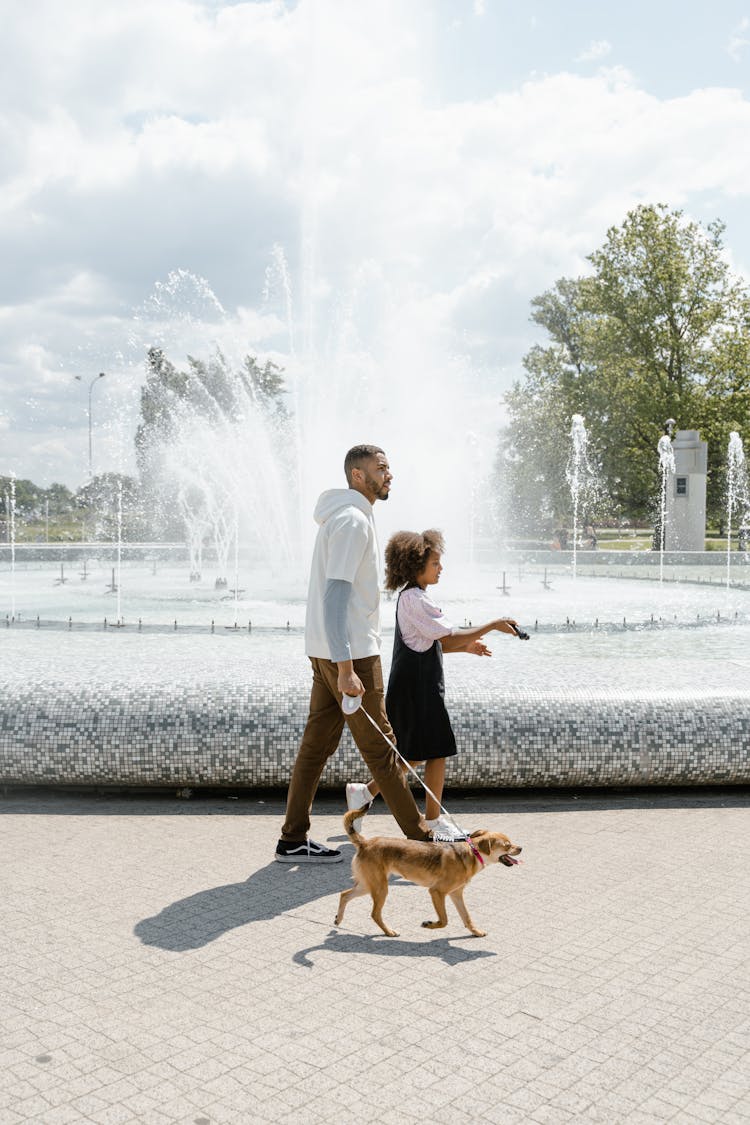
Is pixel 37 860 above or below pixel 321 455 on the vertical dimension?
below

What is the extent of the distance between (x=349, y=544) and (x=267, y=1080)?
1.86 metres

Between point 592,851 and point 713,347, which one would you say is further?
point 713,347

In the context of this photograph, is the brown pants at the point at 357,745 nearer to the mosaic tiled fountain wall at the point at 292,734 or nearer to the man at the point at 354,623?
the man at the point at 354,623

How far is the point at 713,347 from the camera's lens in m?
35.5

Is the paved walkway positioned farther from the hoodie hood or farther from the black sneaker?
the hoodie hood

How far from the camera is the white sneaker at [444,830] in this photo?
415 centimetres

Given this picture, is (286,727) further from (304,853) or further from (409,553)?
(409,553)

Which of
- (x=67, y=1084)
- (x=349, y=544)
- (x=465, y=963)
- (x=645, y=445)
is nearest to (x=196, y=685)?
(x=349, y=544)

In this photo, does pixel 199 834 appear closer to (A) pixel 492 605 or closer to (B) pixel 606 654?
(B) pixel 606 654

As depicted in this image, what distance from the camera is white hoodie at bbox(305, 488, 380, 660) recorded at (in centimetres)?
372

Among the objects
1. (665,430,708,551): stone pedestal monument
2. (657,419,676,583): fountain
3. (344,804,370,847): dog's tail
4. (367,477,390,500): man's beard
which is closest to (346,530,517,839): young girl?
(367,477,390,500): man's beard

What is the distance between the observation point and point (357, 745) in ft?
12.7

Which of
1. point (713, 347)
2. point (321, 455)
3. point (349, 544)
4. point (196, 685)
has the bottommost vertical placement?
point (196, 685)

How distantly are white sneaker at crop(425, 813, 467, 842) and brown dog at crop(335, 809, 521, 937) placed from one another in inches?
27.8
